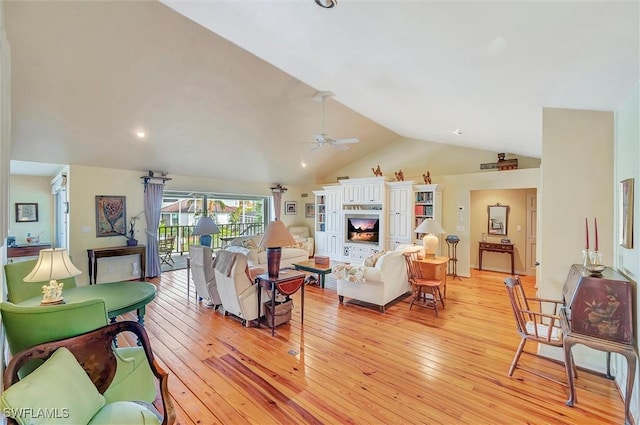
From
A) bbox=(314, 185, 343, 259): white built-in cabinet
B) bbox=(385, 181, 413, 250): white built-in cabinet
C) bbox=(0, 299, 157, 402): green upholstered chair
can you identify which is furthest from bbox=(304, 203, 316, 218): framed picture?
bbox=(0, 299, 157, 402): green upholstered chair

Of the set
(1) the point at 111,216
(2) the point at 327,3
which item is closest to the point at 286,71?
(2) the point at 327,3

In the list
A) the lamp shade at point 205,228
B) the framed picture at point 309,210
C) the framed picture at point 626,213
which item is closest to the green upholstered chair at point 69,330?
the lamp shade at point 205,228

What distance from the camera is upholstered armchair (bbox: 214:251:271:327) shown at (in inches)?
136

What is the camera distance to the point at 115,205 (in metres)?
5.62

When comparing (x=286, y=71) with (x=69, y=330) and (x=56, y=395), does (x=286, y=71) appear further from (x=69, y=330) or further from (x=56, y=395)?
(x=56, y=395)

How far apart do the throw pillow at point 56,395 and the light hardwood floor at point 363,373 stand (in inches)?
31.5

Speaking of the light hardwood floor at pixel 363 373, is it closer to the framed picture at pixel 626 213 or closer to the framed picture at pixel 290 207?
the framed picture at pixel 626 213

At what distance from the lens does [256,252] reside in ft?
20.6

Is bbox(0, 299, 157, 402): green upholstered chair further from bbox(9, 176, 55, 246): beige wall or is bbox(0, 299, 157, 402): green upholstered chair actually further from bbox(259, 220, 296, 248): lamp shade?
bbox(9, 176, 55, 246): beige wall

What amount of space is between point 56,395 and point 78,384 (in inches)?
6.3

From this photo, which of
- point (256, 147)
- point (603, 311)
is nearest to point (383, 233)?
point (256, 147)

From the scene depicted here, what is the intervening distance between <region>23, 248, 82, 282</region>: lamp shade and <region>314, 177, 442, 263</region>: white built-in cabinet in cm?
592

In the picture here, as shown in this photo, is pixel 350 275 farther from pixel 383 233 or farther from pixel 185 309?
pixel 383 233

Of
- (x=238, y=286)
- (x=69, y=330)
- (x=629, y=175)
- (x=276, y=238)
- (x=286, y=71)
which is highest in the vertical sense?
(x=286, y=71)
